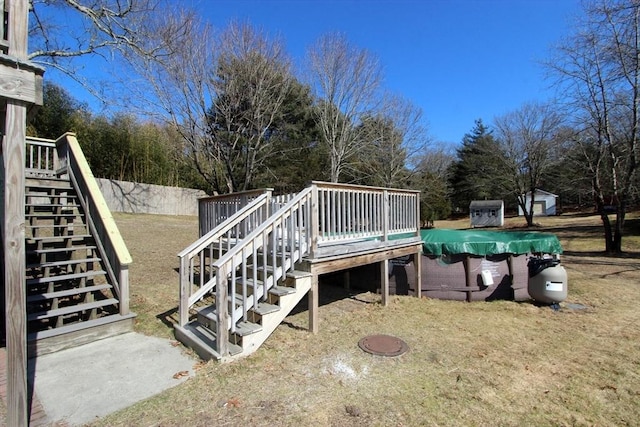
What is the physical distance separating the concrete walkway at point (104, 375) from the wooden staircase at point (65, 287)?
6.8 inches

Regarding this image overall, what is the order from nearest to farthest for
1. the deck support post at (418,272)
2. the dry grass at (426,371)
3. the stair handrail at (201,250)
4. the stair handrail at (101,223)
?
the dry grass at (426,371)
the stair handrail at (201,250)
the stair handrail at (101,223)
the deck support post at (418,272)

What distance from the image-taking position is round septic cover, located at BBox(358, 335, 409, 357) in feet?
12.3

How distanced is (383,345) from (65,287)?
15.5 ft

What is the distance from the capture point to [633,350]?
12.5 feet

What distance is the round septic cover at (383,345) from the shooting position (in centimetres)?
376

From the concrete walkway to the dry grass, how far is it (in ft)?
0.66

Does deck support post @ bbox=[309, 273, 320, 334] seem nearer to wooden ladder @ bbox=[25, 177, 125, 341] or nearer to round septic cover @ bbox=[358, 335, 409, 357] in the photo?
round septic cover @ bbox=[358, 335, 409, 357]

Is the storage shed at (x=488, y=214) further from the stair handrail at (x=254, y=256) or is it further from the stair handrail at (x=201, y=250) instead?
the stair handrail at (x=254, y=256)

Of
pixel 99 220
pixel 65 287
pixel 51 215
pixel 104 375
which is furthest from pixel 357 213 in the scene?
pixel 51 215

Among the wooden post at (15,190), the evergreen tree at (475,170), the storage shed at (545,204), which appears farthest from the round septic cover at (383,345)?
the storage shed at (545,204)

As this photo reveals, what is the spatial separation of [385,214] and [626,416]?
11.7 feet

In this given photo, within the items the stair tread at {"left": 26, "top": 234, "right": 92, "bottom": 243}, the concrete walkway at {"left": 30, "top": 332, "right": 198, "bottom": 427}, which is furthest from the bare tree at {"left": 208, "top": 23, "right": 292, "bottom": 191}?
the concrete walkway at {"left": 30, "top": 332, "right": 198, "bottom": 427}

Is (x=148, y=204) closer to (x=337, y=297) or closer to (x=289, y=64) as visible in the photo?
(x=289, y=64)

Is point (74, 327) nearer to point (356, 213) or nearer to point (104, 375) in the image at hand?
point (104, 375)
